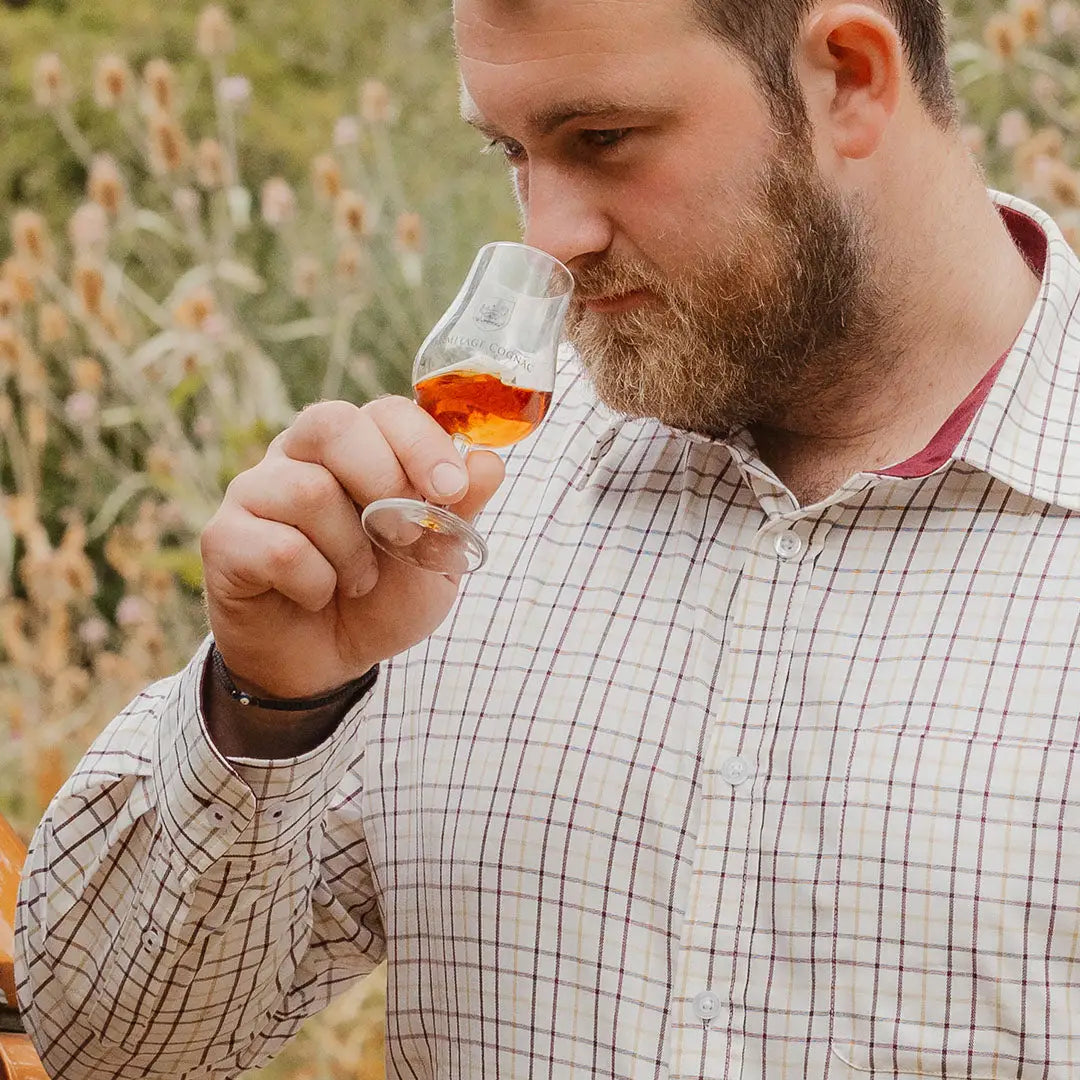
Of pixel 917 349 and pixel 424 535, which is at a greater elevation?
pixel 424 535

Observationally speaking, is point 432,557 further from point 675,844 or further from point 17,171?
point 17,171

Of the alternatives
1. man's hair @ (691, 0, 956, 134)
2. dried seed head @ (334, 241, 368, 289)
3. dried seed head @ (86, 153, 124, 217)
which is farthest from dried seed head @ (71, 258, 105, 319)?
man's hair @ (691, 0, 956, 134)

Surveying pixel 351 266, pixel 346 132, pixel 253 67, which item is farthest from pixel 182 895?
pixel 253 67

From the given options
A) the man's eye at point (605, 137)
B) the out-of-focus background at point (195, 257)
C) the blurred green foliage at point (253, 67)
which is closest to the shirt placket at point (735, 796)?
the man's eye at point (605, 137)

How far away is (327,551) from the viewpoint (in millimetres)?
1295

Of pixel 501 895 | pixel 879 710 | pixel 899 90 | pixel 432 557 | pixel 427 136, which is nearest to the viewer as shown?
pixel 432 557

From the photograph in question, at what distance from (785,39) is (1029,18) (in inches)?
51.0

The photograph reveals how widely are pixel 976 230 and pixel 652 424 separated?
0.38m

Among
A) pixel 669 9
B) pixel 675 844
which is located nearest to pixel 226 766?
pixel 675 844

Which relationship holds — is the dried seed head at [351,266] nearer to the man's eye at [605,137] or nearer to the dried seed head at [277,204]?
the dried seed head at [277,204]

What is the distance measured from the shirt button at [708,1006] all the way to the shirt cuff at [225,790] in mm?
383

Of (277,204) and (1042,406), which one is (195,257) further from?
(1042,406)

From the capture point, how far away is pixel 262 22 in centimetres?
379

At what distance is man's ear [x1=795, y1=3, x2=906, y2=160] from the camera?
5.16 feet
